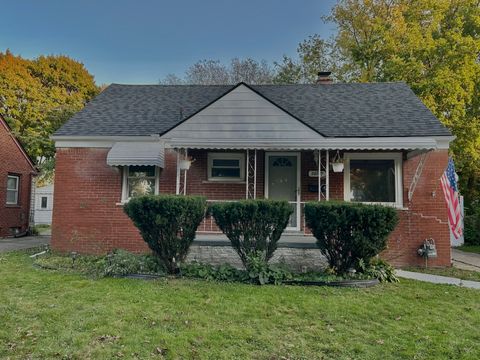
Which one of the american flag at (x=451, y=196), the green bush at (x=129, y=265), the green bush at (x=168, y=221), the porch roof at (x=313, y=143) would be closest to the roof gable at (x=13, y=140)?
the porch roof at (x=313, y=143)

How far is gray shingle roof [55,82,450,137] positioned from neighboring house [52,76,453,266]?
0.23 ft

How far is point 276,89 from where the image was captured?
1433 centimetres

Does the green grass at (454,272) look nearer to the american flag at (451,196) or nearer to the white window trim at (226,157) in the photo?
the american flag at (451,196)

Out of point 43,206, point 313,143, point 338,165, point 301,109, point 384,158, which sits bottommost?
point 43,206

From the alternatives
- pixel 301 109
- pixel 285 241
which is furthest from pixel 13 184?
pixel 285 241

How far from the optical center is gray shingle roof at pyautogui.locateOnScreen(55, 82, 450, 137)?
10.7 m

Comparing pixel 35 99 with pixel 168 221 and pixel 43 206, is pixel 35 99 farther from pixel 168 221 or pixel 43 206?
pixel 168 221

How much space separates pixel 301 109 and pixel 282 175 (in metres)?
2.79

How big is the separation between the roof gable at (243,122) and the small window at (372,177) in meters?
2.02

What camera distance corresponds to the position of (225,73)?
33469mm

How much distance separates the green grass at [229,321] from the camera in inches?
165

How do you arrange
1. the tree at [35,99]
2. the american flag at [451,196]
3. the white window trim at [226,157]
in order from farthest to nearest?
1. the tree at [35,99]
2. the white window trim at [226,157]
3. the american flag at [451,196]

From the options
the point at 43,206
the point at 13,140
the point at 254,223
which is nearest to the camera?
the point at 254,223

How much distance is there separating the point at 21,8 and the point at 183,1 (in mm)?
8528
